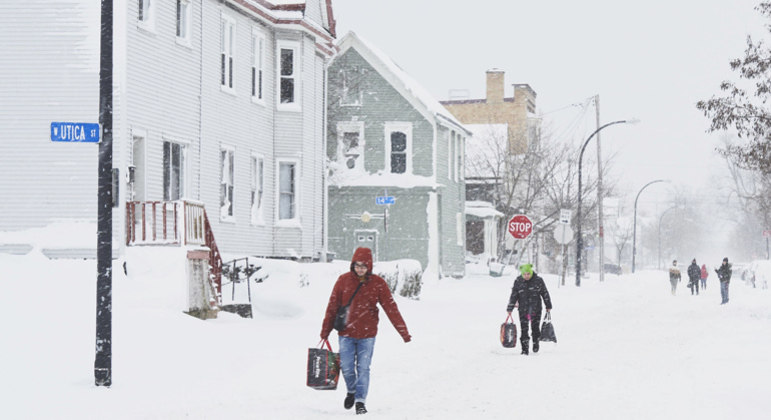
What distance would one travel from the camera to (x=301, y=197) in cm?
3131

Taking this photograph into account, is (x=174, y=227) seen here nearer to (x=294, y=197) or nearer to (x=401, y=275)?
(x=401, y=275)

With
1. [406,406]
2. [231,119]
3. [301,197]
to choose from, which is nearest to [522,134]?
[301,197]

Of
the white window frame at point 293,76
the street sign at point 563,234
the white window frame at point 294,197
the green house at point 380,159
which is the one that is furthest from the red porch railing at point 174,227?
the green house at point 380,159

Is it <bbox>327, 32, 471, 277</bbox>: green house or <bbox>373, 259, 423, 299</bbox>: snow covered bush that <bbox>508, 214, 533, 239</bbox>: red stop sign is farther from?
<bbox>327, 32, 471, 277</bbox>: green house

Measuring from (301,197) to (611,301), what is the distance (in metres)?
13.7

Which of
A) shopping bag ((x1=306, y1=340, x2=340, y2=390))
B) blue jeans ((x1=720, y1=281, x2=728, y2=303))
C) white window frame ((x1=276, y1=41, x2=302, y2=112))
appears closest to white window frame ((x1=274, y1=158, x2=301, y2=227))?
white window frame ((x1=276, y1=41, x2=302, y2=112))

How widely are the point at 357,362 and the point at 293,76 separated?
2046 centimetres

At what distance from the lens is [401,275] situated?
3008 centimetres

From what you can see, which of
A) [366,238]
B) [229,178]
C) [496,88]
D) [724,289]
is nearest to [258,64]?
[229,178]

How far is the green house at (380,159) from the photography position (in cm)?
4441

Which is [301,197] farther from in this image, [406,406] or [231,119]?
[406,406]

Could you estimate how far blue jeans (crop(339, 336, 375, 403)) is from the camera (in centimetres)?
1098

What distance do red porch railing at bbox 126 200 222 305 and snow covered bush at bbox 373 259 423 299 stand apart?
19.2ft

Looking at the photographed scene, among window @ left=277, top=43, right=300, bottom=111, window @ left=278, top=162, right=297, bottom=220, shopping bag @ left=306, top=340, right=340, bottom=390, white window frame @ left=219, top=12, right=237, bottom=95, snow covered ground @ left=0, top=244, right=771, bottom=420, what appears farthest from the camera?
window @ left=278, top=162, right=297, bottom=220
